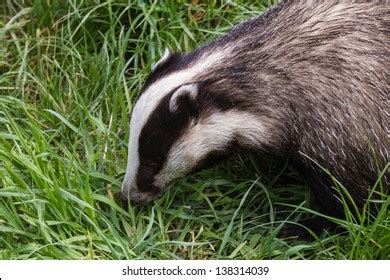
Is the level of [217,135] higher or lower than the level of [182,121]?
lower

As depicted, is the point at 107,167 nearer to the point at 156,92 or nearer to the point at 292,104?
the point at 156,92

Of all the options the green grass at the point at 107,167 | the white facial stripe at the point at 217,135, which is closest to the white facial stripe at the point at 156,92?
the white facial stripe at the point at 217,135

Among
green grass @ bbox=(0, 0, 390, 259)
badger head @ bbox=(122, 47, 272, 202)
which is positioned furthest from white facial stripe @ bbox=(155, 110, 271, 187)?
green grass @ bbox=(0, 0, 390, 259)

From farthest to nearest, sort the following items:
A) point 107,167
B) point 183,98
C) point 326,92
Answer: point 107,167, point 326,92, point 183,98

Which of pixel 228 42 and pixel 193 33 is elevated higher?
pixel 228 42

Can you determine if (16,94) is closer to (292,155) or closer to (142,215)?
(142,215)

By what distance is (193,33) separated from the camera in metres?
4.99

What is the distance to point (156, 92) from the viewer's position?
385cm

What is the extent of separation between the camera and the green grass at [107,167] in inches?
→ 157

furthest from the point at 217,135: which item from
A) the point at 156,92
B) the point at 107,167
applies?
the point at 107,167

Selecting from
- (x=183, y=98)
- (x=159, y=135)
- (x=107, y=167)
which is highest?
(x=183, y=98)

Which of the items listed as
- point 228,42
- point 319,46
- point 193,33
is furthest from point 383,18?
point 193,33

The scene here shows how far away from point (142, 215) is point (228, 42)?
890 mm

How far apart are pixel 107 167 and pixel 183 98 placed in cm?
80
